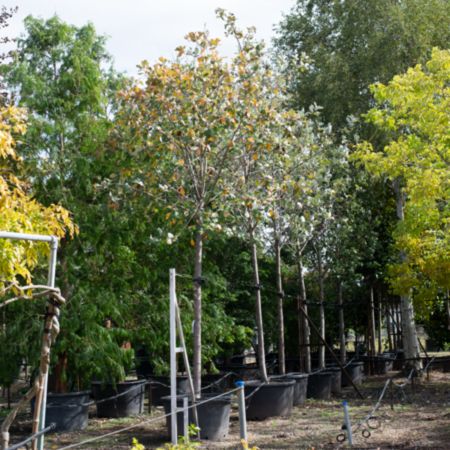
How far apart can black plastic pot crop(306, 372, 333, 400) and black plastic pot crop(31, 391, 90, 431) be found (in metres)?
4.78

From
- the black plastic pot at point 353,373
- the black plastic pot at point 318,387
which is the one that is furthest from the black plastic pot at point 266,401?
the black plastic pot at point 353,373

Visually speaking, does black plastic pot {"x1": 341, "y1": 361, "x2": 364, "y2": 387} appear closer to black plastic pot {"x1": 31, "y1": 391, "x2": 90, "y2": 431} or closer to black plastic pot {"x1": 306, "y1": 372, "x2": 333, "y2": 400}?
black plastic pot {"x1": 306, "y1": 372, "x2": 333, "y2": 400}

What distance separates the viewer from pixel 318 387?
1309cm

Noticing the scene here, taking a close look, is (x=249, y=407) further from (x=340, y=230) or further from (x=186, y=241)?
(x=340, y=230)

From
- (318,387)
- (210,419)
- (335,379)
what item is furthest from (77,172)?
(335,379)

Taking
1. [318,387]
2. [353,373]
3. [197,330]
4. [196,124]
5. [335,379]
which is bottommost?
[318,387]

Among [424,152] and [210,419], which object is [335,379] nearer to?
[424,152]

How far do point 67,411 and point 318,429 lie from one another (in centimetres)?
346

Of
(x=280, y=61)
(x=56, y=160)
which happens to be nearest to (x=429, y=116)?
(x=280, y=61)

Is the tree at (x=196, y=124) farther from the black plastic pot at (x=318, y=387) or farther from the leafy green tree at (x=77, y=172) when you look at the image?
the black plastic pot at (x=318, y=387)

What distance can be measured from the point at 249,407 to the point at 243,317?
6841mm

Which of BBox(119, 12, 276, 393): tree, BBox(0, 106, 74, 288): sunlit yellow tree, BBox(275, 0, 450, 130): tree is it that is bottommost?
BBox(0, 106, 74, 288): sunlit yellow tree

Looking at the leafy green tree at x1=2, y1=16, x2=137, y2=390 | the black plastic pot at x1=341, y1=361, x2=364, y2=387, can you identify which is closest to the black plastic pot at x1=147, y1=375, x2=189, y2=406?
the leafy green tree at x1=2, y1=16, x2=137, y2=390

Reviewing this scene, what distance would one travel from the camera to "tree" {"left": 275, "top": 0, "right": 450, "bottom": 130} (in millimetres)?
16656
